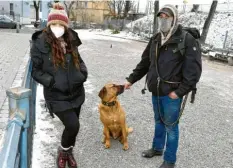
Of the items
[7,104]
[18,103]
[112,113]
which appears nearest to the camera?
[18,103]

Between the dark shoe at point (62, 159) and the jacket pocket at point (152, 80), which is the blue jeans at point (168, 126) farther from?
the dark shoe at point (62, 159)

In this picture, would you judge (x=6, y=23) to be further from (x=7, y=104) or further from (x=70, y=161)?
(x=70, y=161)

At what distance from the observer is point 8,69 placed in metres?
8.97

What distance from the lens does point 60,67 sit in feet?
11.0

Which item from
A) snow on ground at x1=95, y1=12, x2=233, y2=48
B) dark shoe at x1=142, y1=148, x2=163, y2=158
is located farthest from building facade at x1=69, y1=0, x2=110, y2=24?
dark shoe at x1=142, y1=148, x2=163, y2=158

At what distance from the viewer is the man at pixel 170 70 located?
3.35 meters

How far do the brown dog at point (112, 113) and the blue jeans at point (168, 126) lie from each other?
1.56 ft

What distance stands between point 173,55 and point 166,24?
347 mm

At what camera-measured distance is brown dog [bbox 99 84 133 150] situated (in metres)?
3.91

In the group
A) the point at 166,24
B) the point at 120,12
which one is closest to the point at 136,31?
the point at 120,12

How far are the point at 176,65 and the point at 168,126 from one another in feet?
2.52

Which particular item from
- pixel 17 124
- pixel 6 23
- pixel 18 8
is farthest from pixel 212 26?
pixel 18 8

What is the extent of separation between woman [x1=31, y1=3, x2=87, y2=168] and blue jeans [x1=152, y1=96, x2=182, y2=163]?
98cm

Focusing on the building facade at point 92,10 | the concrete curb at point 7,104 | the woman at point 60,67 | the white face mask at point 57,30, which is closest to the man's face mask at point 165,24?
the woman at point 60,67
